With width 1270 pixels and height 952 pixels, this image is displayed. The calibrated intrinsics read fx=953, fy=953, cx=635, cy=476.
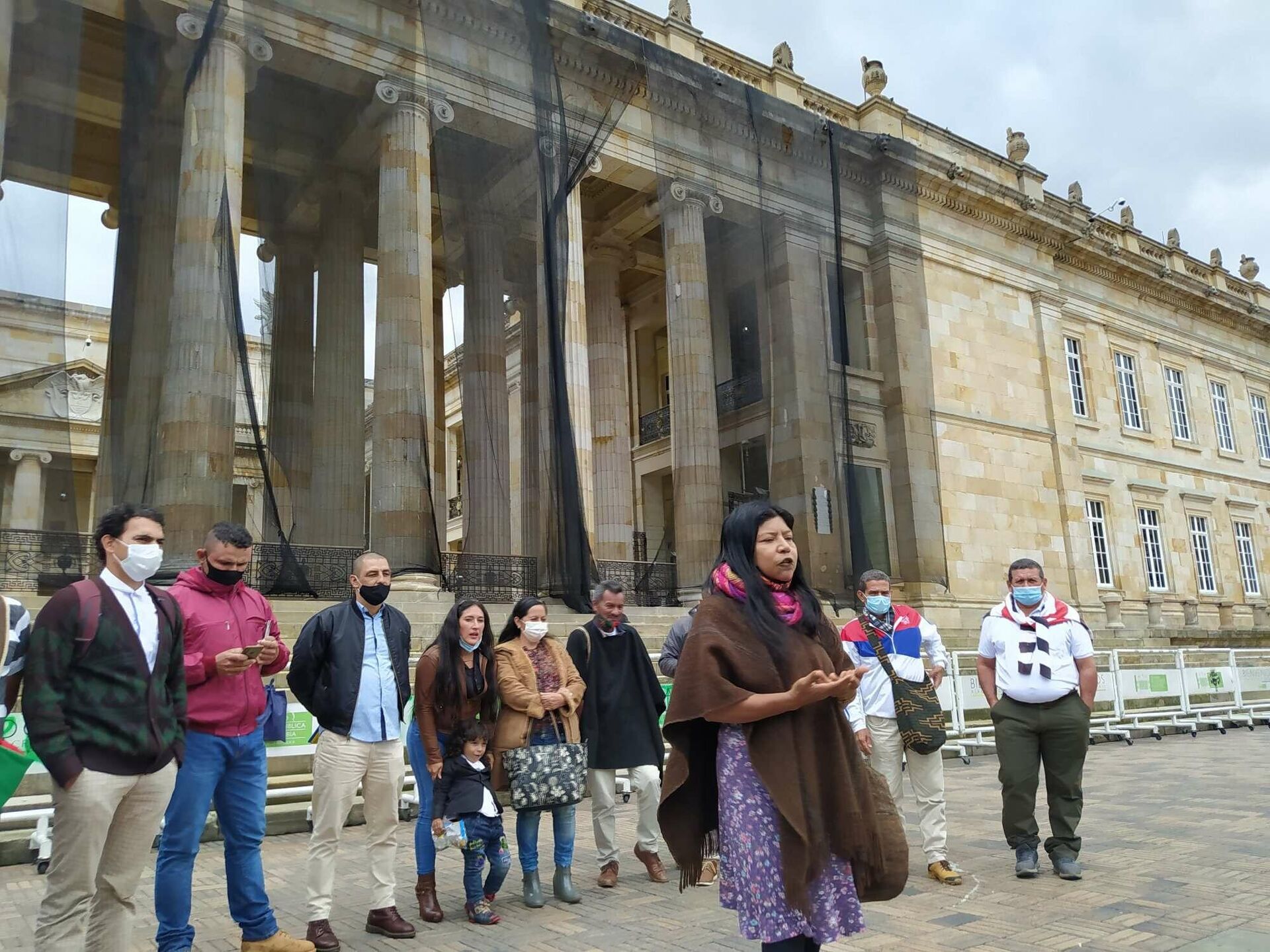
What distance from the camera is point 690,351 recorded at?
18.0 metres

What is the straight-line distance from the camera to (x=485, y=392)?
18.1m

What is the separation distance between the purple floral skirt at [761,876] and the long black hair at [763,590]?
293mm

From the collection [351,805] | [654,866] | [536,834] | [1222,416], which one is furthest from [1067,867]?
[1222,416]

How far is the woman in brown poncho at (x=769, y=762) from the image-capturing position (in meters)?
2.60

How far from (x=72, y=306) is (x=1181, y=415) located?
112ft

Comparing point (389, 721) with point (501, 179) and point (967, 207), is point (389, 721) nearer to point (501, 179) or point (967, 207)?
point (501, 179)

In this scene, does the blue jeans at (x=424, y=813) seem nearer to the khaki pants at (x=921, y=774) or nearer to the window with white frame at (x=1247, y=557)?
the khaki pants at (x=921, y=774)

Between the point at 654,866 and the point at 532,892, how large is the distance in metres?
0.87

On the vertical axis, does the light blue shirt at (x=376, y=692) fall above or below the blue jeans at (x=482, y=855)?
above

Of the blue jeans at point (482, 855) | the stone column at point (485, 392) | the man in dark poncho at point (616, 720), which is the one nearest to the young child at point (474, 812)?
the blue jeans at point (482, 855)

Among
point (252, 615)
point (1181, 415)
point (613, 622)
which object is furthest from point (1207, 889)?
point (1181, 415)

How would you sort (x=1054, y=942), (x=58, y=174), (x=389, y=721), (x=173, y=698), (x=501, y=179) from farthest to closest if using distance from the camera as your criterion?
1. (x=501, y=179)
2. (x=58, y=174)
3. (x=389, y=721)
4. (x=1054, y=942)
5. (x=173, y=698)

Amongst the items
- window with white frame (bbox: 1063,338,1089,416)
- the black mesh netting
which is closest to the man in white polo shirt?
the black mesh netting

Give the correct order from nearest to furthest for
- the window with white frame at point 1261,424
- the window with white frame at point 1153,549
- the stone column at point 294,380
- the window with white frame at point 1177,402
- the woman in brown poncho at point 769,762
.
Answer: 1. the woman in brown poncho at point 769,762
2. the stone column at point 294,380
3. the window with white frame at point 1153,549
4. the window with white frame at point 1177,402
5. the window with white frame at point 1261,424
